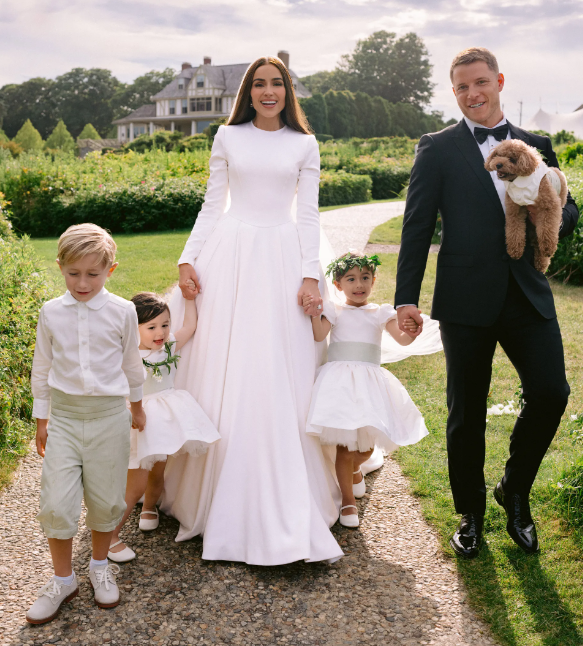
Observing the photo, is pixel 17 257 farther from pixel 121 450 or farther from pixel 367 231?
pixel 367 231

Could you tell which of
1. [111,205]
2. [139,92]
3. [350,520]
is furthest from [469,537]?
[139,92]

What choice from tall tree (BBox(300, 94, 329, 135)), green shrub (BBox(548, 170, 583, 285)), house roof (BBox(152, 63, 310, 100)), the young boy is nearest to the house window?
house roof (BBox(152, 63, 310, 100))

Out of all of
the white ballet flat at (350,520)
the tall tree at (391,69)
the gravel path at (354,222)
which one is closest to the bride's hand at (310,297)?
the white ballet flat at (350,520)

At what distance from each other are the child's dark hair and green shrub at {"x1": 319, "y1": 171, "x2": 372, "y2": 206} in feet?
57.9

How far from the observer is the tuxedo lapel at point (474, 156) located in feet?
9.75

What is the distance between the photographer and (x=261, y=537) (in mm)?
3031

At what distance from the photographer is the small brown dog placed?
109 inches

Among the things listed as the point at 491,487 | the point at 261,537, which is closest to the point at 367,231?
the point at 491,487

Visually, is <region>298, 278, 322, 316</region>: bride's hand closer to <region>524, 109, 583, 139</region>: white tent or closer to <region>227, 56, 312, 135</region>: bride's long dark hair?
<region>227, 56, 312, 135</region>: bride's long dark hair

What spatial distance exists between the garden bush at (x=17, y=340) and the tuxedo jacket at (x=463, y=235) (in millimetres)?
2907

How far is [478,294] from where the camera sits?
298 cm

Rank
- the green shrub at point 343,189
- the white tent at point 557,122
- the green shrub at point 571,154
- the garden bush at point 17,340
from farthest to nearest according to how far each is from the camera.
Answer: the white tent at point 557,122, the green shrub at point 343,189, the green shrub at point 571,154, the garden bush at point 17,340

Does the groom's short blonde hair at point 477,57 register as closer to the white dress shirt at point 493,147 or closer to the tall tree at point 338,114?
the white dress shirt at point 493,147

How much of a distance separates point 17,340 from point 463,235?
352 cm
